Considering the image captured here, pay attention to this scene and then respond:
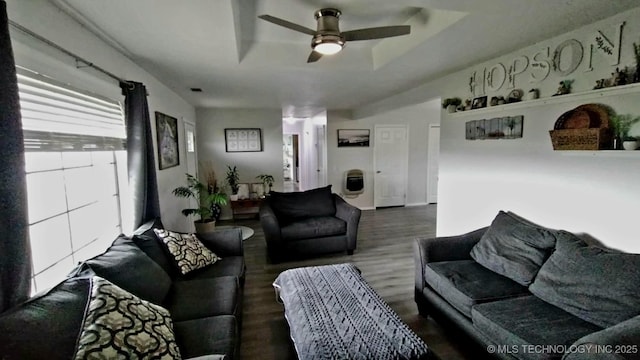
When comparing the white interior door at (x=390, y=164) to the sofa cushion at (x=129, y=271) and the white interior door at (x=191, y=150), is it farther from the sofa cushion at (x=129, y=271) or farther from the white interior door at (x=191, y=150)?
the sofa cushion at (x=129, y=271)

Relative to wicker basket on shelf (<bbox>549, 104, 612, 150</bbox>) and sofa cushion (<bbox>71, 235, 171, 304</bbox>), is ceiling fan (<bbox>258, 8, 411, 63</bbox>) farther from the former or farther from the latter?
sofa cushion (<bbox>71, 235, 171, 304</bbox>)

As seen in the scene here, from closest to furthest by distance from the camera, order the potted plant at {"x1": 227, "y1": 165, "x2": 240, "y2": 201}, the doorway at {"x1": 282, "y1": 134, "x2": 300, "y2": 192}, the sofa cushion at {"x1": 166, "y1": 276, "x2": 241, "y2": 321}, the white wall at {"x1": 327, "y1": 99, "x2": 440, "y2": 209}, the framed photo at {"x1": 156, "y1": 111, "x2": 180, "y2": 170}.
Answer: the sofa cushion at {"x1": 166, "y1": 276, "x2": 241, "y2": 321} < the framed photo at {"x1": 156, "y1": 111, "x2": 180, "y2": 170} < the potted plant at {"x1": 227, "y1": 165, "x2": 240, "y2": 201} < the white wall at {"x1": 327, "y1": 99, "x2": 440, "y2": 209} < the doorway at {"x1": 282, "y1": 134, "x2": 300, "y2": 192}

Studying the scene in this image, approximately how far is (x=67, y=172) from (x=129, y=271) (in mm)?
727

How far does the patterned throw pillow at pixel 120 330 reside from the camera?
1174 mm

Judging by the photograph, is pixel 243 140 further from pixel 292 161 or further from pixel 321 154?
pixel 292 161

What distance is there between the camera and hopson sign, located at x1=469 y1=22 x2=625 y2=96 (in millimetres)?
1950

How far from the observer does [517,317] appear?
1.74m

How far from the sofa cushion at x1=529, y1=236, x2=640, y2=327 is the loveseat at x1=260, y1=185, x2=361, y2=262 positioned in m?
2.31

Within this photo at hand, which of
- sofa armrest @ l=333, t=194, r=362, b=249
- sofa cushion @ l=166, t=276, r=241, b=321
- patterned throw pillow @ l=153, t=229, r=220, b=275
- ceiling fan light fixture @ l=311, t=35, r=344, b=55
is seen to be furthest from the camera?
sofa armrest @ l=333, t=194, r=362, b=249

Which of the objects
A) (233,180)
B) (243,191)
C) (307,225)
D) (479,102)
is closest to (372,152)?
(243,191)

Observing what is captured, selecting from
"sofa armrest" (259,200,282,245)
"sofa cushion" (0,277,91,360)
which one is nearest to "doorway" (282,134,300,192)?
"sofa armrest" (259,200,282,245)

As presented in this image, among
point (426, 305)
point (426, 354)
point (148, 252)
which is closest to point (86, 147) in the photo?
point (148, 252)

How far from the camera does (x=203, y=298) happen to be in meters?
2.01

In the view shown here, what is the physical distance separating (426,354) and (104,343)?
4.79 ft
